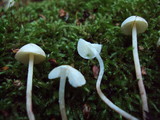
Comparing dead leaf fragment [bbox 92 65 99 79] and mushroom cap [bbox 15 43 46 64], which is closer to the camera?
mushroom cap [bbox 15 43 46 64]

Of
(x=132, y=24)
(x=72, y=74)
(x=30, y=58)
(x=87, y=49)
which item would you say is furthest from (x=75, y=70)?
(x=132, y=24)

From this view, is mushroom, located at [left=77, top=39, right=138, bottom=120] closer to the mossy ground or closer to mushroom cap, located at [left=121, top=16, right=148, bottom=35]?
the mossy ground

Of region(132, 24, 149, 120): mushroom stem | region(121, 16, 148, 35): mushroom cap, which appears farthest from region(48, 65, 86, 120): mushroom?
region(121, 16, 148, 35): mushroom cap

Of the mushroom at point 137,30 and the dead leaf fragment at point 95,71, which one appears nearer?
the mushroom at point 137,30

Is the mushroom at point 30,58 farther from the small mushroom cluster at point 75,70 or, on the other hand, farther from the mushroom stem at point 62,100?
the mushroom stem at point 62,100

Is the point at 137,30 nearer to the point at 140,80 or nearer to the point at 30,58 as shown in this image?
the point at 140,80

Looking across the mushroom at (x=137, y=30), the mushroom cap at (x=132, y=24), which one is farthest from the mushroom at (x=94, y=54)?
the mushroom cap at (x=132, y=24)

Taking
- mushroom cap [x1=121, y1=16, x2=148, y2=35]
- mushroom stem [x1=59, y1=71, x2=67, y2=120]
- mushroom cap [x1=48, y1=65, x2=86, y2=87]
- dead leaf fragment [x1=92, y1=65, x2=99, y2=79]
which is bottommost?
mushroom stem [x1=59, y1=71, x2=67, y2=120]
